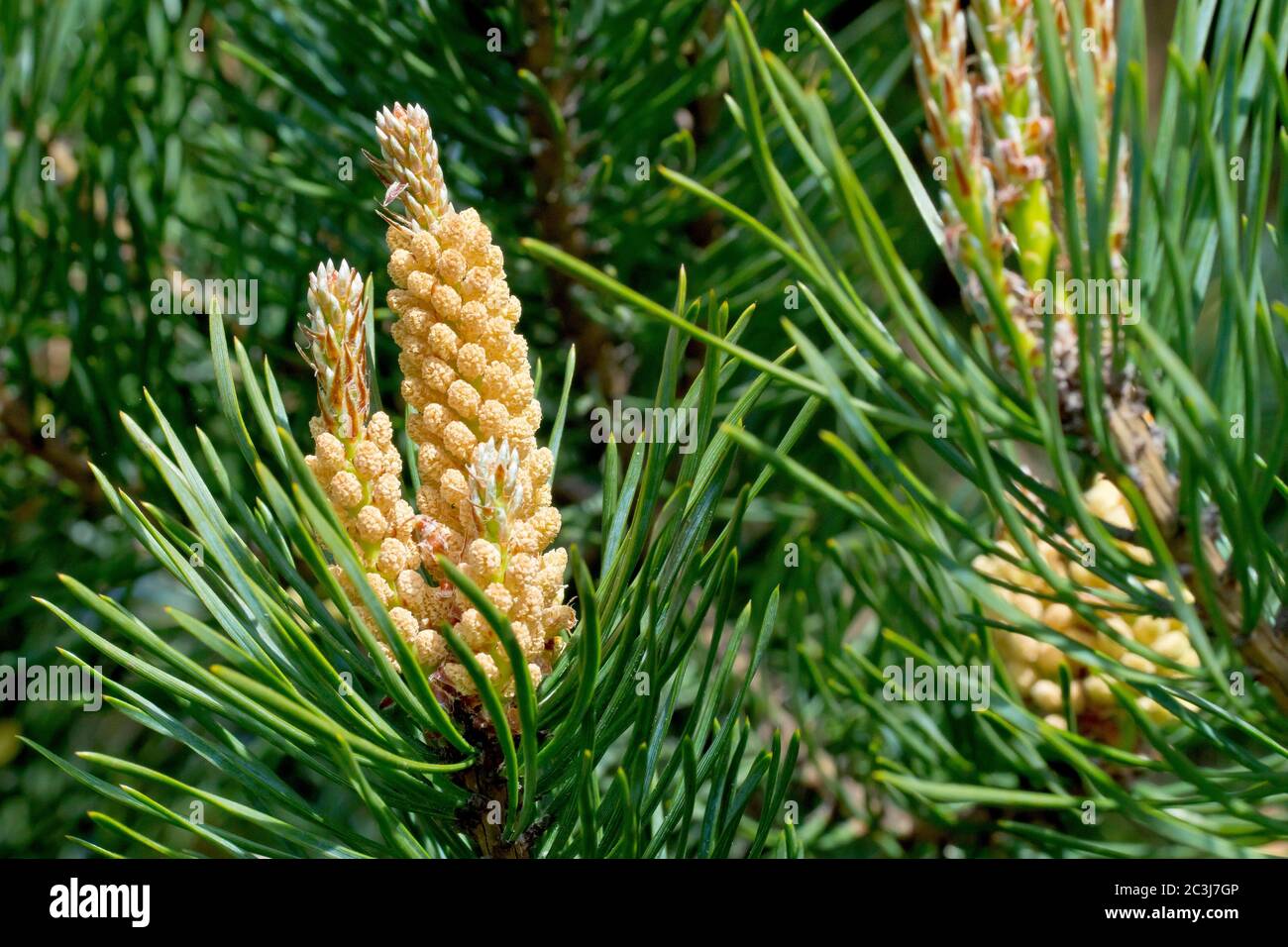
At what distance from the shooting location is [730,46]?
8.7 inches

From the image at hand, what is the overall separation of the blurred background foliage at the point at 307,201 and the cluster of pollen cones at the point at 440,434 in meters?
0.21

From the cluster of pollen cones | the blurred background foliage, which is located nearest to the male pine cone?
the cluster of pollen cones

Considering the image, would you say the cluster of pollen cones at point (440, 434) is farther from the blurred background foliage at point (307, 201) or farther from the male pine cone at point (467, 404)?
the blurred background foliage at point (307, 201)

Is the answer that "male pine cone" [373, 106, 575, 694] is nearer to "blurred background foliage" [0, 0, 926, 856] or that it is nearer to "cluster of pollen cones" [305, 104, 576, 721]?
"cluster of pollen cones" [305, 104, 576, 721]

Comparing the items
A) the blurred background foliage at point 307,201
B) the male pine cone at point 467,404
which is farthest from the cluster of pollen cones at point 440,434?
the blurred background foliage at point 307,201

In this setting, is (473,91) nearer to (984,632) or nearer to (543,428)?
(543,428)

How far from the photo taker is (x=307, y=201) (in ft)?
1.79

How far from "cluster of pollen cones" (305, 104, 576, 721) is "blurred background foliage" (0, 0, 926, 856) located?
0.69ft

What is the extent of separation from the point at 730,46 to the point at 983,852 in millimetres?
369

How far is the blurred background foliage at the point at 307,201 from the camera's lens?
0.51 metres

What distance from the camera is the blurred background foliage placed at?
507mm

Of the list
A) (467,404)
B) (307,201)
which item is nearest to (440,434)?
(467,404)
